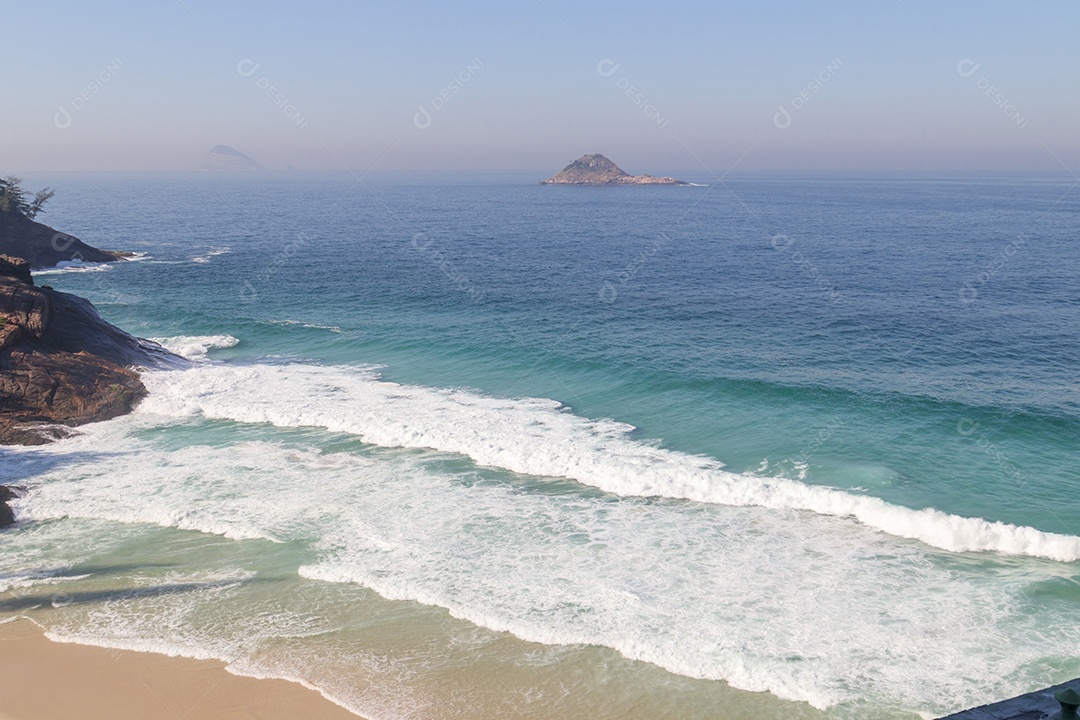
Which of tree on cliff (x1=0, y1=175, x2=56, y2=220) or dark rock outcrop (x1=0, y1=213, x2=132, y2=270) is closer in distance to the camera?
tree on cliff (x1=0, y1=175, x2=56, y2=220)

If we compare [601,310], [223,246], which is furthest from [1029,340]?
[223,246]

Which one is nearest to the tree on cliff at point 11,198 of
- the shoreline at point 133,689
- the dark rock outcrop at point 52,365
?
the dark rock outcrop at point 52,365

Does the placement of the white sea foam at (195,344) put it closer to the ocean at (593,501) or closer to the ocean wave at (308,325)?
the ocean at (593,501)

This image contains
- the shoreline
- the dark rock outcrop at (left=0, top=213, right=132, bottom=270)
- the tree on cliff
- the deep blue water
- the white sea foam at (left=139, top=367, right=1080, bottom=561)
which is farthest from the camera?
the dark rock outcrop at (left=0, top=213, right=132, bottom=270)

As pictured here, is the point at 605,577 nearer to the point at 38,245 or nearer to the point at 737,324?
the point at 737,324

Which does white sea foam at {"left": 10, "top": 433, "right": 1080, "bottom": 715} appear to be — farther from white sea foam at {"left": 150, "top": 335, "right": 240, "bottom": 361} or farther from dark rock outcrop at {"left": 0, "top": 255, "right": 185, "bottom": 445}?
white sea foam at {"left": 150, "top": 335, "right": 240, "bottom": 361}

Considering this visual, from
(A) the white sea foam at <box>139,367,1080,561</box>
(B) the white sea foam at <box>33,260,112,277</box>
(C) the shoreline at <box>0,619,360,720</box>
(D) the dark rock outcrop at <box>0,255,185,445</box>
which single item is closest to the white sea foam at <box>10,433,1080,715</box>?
(C) the shoreline at <box>0,619,360,720</box>

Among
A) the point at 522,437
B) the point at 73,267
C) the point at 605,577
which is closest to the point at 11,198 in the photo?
the point at 73,267
